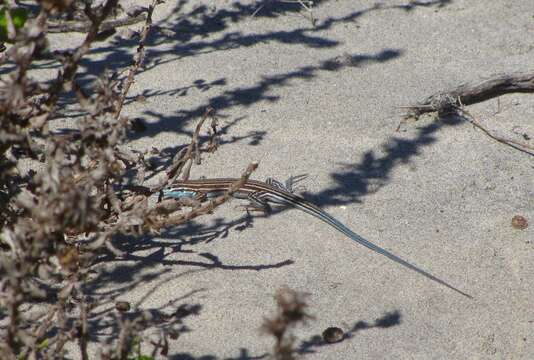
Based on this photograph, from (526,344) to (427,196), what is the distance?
1.13 metres

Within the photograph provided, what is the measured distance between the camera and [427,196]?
13.5 feet

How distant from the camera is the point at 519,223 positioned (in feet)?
12.7

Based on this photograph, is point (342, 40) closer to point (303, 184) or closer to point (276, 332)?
point (303, 184)

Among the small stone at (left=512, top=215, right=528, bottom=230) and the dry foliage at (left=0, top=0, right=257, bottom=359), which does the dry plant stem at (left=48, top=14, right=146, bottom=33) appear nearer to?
the dry foliage at (left=0, top=0, right=257, bottom=359)

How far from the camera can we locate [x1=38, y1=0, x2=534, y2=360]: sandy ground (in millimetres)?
3332

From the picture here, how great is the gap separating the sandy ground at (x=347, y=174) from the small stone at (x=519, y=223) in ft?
0.10

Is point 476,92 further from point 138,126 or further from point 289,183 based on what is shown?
point 138,126

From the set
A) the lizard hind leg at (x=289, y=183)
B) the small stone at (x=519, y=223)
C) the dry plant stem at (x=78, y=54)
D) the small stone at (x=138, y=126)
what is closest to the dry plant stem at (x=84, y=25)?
the small stone at (x=138, y=126)

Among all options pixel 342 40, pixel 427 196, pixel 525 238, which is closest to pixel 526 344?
pixel 525 238

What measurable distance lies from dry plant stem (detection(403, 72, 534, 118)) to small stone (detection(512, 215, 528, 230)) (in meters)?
A: 0.95

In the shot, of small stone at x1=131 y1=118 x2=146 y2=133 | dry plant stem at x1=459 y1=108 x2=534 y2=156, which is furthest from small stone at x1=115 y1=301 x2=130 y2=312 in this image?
dry plant stem at x1=459 y1=108 x2=534 y2=156

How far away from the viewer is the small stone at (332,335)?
3.19 metres

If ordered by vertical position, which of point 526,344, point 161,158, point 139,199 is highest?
point 139,199

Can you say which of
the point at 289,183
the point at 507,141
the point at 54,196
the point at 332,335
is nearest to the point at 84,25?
the point at 289,183
